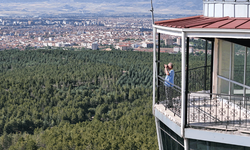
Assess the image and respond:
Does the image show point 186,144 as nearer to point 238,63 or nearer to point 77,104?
point 238,63

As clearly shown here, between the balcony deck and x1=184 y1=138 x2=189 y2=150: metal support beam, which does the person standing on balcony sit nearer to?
the balcony deck

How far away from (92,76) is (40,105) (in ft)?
64.3

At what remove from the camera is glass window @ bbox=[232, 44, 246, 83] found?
8500 millimetres

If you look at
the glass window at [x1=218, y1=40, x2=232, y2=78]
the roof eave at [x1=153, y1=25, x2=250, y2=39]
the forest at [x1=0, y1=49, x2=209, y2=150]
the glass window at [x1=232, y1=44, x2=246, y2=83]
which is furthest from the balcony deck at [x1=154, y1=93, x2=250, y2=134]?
the forest at [x1=0, y1=49, x2=209, y2=150]

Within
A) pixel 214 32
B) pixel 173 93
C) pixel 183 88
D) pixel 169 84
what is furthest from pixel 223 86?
pixel 214 32

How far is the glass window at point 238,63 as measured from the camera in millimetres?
8500

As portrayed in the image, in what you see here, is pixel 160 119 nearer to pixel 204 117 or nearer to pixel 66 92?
pixel 204 117

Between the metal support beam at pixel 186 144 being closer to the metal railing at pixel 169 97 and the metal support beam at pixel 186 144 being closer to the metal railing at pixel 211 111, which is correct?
the metal railing at pixel 211 111

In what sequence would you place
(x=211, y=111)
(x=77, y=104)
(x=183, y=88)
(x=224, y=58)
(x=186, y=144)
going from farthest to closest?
(x=77, y=104) < (x=224, y=58) < (x=211, y=111) < (x=186, y=144) < (x=183, y=88)

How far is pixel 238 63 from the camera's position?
342 inches

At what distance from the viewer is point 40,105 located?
63.5 m

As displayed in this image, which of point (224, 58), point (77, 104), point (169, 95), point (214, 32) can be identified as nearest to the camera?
point (214, 32)

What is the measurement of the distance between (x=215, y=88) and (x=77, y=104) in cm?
5529

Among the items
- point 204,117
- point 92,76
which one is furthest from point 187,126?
point 92,76
